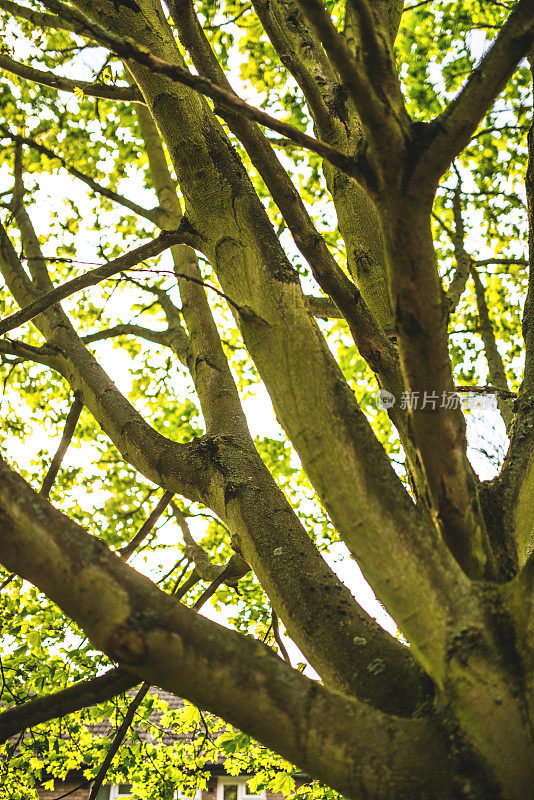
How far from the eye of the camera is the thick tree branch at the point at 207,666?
4.75 feet

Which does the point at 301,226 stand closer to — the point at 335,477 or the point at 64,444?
the point at 335,477

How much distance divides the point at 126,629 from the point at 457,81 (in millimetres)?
6036

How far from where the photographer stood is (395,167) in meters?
1.67

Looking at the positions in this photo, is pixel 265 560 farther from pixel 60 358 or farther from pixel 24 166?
pixel 24 166

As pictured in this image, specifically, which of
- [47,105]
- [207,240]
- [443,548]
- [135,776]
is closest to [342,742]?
[443,548]

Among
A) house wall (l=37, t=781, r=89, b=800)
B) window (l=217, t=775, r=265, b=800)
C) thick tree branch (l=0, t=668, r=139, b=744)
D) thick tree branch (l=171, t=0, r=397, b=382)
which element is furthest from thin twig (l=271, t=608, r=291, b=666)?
house wall (l=37, t=781, r=89, b=800)

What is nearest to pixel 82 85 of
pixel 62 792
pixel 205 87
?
pixel 205 87

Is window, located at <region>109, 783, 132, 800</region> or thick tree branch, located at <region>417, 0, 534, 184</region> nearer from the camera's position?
thick tree branch, located at <region>417, 0, 534, 184</region>

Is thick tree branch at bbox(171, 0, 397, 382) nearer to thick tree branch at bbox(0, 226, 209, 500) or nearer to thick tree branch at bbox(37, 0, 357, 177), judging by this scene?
thick tree branch at bbox(37, 0, 357, 177)

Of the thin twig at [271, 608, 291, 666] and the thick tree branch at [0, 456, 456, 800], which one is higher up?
the thin twig at [271, 608, 291, 666]

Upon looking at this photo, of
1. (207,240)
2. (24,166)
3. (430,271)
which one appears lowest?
(430,271)

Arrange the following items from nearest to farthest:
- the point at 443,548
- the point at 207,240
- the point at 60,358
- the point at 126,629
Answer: the point at 126,629, the point at 443,548, the point at 207,240, the point at 60,358

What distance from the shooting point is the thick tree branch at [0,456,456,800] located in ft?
4.75

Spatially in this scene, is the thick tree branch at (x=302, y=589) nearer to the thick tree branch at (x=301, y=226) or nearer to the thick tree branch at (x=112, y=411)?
the thick tree branch at (x=112, y=411)
